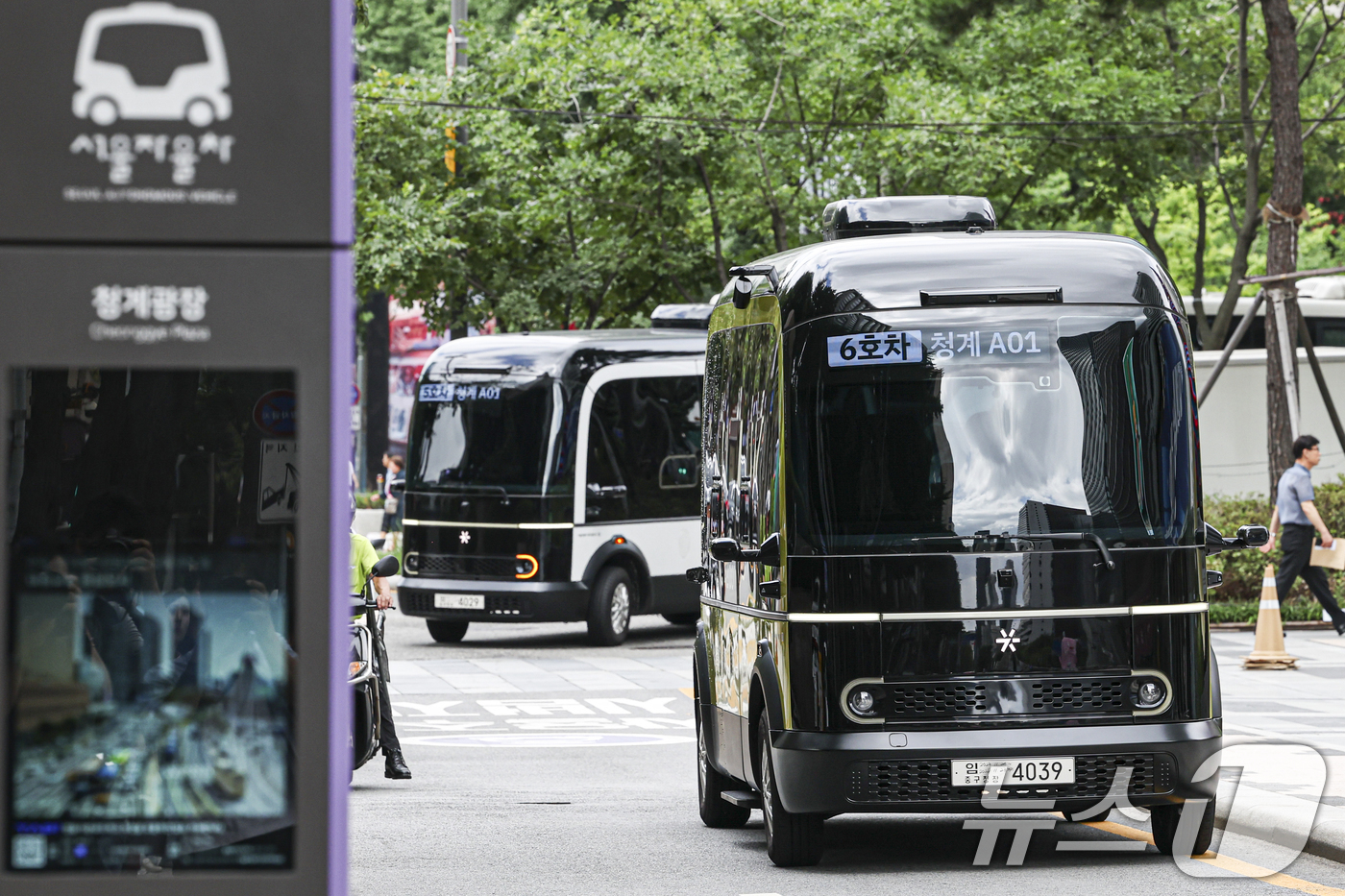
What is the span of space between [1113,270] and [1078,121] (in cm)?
2111

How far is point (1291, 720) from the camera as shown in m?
13.2

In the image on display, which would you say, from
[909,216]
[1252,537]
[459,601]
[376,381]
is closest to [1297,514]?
[459,601]

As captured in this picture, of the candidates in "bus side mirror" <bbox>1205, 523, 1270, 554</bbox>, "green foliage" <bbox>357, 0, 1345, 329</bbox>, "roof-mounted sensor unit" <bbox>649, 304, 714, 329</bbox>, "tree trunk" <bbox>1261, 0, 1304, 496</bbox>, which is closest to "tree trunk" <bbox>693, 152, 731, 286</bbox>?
"green foliage" <bbox>357, 0, 1345, 329</bbox>

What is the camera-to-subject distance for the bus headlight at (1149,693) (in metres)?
8.68

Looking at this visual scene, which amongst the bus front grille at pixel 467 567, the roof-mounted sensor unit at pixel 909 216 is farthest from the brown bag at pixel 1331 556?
the roof-mounted sensor unit at pixel 909 216

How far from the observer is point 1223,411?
2747 cm

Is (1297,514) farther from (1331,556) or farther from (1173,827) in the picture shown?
(1173,827)

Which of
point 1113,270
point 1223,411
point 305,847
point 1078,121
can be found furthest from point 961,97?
→ point 305,847

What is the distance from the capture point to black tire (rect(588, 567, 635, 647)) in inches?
847

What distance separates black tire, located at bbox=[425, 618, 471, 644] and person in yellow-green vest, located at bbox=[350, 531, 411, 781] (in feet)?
33.1

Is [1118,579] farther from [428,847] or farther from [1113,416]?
[428,847]

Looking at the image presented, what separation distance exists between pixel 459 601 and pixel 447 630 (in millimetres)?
1051

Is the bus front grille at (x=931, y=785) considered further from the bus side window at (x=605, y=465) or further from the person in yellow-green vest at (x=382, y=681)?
the bus side window at (x=605, y=465)

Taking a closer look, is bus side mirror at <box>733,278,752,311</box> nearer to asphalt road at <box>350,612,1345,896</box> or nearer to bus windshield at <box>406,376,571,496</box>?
asphalt road at <box>350,612,1345,896</box>
